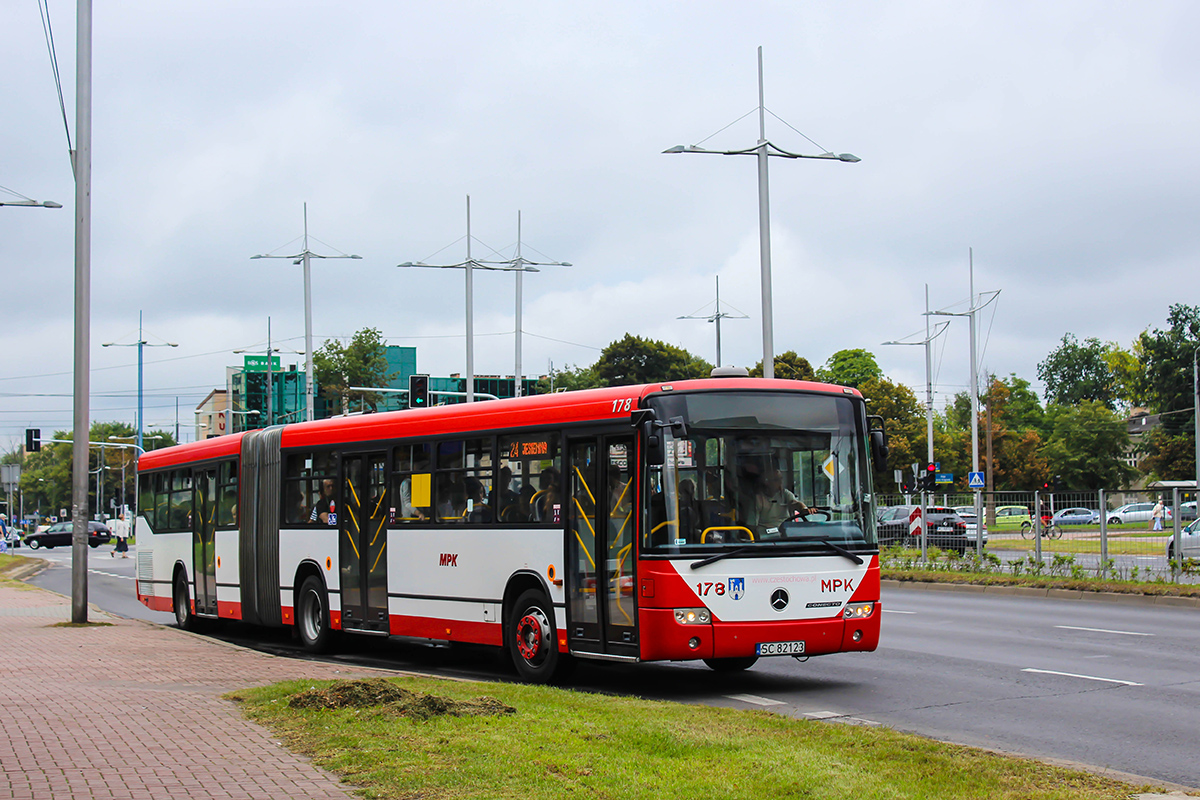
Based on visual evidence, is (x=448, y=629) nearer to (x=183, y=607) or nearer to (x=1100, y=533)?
(x=183, y=607)

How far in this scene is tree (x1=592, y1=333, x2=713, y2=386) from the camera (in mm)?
83750

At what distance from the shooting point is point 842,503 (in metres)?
12.1

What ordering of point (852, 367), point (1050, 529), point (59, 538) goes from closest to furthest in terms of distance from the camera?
1. point (1050, 529)
2. point (59, 538)
3. point (852, 367)

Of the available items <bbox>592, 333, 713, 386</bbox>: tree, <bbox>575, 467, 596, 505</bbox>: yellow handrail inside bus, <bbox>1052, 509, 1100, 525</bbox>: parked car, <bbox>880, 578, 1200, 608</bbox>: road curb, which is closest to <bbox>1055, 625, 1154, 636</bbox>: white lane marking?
<bbox>880, 578, 1200, 608</bbox>: road curb

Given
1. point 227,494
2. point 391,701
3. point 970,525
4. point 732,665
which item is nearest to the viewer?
point 391,701

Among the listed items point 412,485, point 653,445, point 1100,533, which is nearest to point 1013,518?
point 1100,533

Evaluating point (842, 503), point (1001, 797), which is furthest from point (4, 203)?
point (1001, 797)

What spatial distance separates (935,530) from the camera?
30.8 meters

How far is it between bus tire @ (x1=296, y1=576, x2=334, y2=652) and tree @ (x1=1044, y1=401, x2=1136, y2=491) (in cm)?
8381

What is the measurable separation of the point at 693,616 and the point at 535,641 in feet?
6.84

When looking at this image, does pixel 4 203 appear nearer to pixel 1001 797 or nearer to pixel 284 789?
pixel 284 789

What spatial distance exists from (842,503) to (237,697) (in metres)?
5.53

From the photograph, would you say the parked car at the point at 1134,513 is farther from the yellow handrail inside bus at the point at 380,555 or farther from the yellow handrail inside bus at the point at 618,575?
the yellow handrail inside bus at the point at 618,575

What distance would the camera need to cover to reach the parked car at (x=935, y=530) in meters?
29.5
